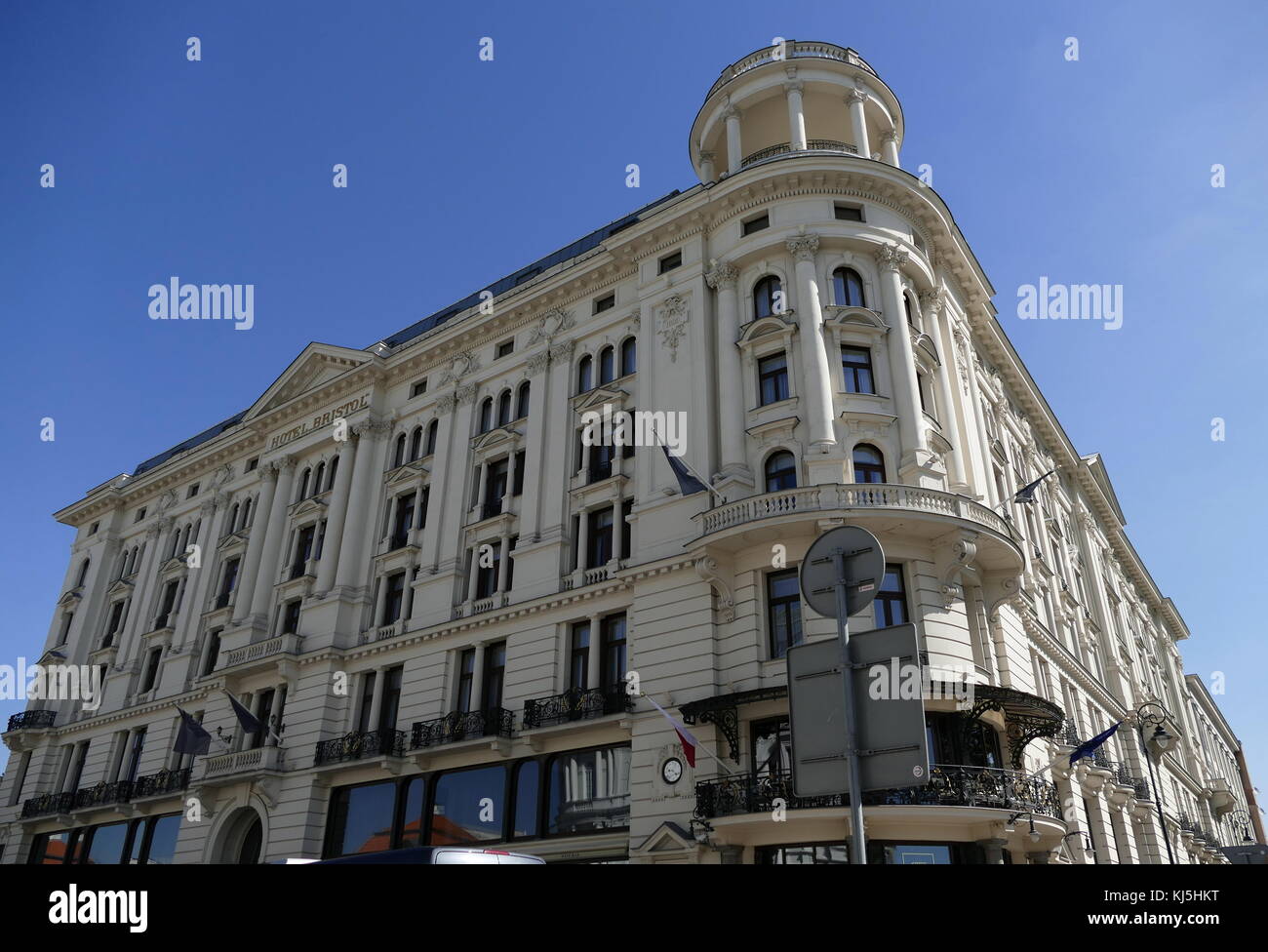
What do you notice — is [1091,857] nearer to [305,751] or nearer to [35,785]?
[305,751]

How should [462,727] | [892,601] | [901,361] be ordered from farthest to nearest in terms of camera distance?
[462,727] → [901,361] → [892,601]

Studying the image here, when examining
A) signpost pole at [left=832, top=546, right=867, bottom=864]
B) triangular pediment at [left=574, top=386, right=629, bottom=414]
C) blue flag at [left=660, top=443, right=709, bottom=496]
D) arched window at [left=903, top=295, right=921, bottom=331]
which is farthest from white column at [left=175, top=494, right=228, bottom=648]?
signpost pole at [left=832, top=546, right=867, bottom=864]

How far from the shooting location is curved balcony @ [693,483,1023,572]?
25.9m

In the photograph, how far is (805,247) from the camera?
105ft

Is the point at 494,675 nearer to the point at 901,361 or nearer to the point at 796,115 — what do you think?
the point at 901,361

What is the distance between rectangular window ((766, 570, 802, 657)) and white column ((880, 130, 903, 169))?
19.9 metres

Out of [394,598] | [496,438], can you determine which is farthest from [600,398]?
[394,598]

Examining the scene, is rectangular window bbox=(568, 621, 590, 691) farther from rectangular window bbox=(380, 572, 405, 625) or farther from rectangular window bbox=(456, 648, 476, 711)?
rectangular window bbox=(380, 572, 405, 625)

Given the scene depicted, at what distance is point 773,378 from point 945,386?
22.3ft

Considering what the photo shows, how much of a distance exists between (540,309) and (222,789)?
80.8 ft

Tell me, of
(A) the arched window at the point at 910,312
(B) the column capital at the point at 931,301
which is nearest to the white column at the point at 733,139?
(A) the arched window at the point at 910,312

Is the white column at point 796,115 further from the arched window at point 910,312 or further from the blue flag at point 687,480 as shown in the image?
the blue flag at point 687,480

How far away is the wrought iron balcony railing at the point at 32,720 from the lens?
50156 millimetres

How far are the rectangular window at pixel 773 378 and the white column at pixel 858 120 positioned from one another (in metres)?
9.14
